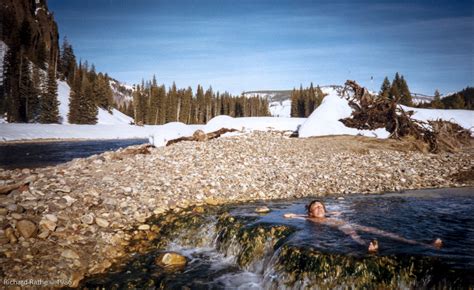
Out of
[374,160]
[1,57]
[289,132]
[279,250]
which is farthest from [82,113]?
[279,250]

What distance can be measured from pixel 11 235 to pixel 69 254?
1.35 metres

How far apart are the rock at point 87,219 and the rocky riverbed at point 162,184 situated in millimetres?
23

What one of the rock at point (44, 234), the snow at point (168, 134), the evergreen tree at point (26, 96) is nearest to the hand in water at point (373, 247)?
the rock at point (44, 234)

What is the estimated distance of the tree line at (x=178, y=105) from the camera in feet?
257

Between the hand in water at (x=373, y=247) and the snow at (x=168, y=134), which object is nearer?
the hand in water at (x=373, y=247)

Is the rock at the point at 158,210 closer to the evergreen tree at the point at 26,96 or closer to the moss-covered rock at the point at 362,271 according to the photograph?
the moss-covered rock at the point at 362,271

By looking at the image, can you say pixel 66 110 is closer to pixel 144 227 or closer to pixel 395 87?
pixel 144 227

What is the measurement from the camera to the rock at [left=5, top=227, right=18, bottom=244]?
6.62 m

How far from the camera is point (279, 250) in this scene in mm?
6238

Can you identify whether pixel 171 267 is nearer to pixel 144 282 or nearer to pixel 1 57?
pixel 144 282

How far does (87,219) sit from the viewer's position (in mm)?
8164

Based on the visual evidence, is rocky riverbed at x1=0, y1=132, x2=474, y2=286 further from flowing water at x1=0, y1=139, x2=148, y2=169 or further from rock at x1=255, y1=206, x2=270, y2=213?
flowing water at x1=0, y1=139, x2=148, y2=169

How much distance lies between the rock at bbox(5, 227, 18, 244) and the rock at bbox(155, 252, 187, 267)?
9.69 feet

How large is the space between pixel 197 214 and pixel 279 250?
11.1ft
